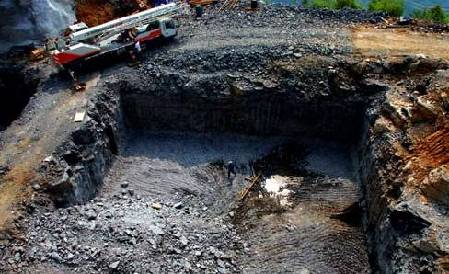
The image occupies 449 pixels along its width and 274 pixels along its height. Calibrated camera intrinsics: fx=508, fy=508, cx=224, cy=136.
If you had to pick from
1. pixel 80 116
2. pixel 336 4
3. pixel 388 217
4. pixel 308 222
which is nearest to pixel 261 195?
pixel 308 222

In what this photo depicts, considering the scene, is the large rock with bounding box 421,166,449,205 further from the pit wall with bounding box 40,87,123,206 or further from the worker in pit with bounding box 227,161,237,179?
the pit wall with bounding box 40,87,123,206

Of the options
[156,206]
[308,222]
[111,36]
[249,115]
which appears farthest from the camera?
[111,36]

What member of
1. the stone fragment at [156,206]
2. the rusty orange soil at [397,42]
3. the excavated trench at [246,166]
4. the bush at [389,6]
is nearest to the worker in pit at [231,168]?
the excavated trench at [246,166]

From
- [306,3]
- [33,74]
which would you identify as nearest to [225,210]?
[33,74]

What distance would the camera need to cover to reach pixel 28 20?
76.5 feet

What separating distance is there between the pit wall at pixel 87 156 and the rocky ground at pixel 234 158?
61 millimetres

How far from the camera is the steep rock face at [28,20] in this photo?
75.6 ft

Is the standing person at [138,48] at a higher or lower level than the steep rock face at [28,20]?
lower

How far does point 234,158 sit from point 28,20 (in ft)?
37.6

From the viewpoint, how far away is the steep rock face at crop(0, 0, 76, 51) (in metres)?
23.0

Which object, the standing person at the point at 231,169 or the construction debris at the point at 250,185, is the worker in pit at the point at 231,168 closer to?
the standing person at the point at 231,169

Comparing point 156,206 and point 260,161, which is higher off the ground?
point 156,206

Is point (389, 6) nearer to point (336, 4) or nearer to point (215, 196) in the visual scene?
point (336, 4)

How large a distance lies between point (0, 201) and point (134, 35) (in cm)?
936
